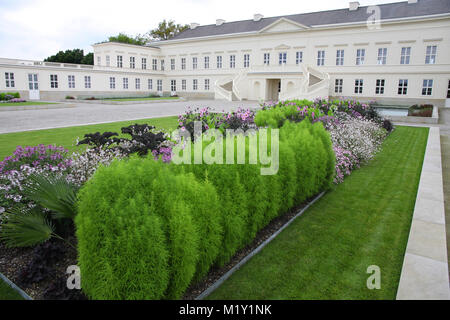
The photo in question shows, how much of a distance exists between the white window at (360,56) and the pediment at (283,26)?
7.12 m

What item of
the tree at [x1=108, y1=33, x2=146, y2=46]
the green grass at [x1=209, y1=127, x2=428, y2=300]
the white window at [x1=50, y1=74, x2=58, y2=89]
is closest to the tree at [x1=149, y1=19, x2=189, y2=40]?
the tree at [x1=108, y1=33, x2=146, y2=46]

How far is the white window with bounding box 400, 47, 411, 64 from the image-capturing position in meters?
34.8

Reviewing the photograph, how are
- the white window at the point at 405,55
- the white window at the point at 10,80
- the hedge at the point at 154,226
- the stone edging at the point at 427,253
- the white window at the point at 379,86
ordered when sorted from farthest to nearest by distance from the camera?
1. the white window at the point at 379,86
2. the white window at the point at 405,55
3. the white window at the point at 10,80
4. the stone edging at the point at 427,253
5. the hedge at the point at 154,226

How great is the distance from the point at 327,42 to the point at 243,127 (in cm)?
3551

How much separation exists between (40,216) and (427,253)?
4.84 meters

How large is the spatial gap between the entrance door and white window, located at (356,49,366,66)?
3719 centimetres

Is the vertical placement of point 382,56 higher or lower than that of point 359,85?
higher

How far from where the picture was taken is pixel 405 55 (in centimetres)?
3500

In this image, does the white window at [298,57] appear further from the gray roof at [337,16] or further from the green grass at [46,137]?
the green grass at [46,137]

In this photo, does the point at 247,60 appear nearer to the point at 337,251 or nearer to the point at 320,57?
the point at 320,57

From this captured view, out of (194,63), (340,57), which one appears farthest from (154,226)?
(194,63)

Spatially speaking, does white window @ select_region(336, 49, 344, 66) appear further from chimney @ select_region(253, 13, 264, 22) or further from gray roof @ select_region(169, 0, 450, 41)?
chimney @ select_region(253, 13, 264, 22)

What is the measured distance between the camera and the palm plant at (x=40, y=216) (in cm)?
374

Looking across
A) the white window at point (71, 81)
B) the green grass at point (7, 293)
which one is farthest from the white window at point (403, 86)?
the green grass at point (7, 293)
